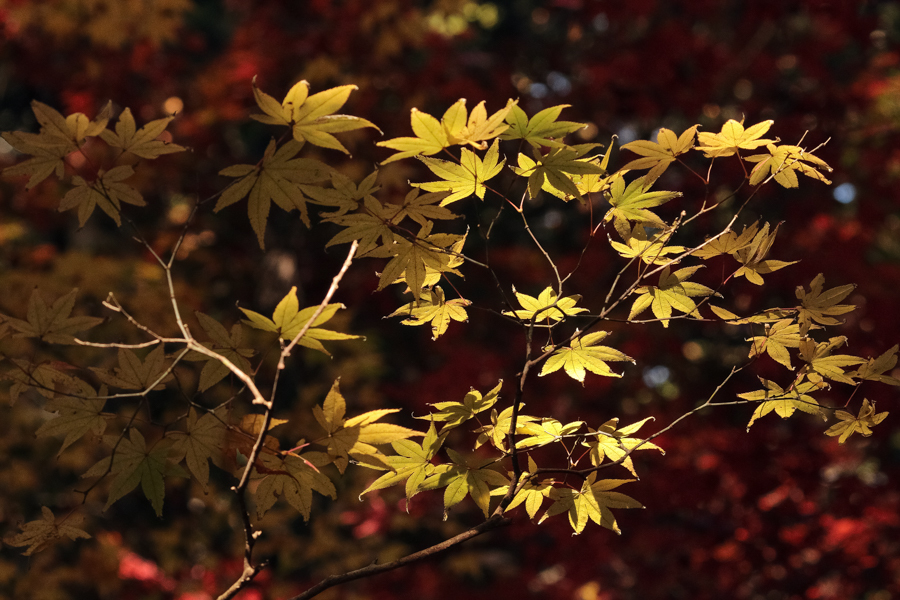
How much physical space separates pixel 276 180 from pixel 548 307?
570mm

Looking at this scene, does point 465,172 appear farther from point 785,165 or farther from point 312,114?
point 785,165

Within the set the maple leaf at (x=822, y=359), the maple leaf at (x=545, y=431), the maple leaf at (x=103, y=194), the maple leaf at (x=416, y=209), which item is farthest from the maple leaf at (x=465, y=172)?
the maple leaf at (x=822, y=359)

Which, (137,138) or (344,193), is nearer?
(344,193)

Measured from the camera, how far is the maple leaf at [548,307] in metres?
1.40

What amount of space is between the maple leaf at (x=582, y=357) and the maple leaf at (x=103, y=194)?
871 mm

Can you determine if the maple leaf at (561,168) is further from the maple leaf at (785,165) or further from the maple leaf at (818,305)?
the maple leaf at (818,305)

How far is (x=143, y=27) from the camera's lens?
18.7 ft

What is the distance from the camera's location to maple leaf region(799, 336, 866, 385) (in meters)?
1.40

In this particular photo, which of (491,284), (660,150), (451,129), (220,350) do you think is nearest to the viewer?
(451,129)

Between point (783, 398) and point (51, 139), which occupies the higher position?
point (51, 139)

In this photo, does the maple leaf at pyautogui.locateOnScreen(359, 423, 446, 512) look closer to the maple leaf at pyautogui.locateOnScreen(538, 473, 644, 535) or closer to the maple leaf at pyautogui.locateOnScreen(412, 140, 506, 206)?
the maple leaf at pyautogui.locateOnScreen(538, 473, 644, 535)

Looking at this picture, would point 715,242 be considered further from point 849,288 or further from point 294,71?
point 294,71

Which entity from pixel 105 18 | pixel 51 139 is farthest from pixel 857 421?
pixel 105 18

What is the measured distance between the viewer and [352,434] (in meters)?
1.34
